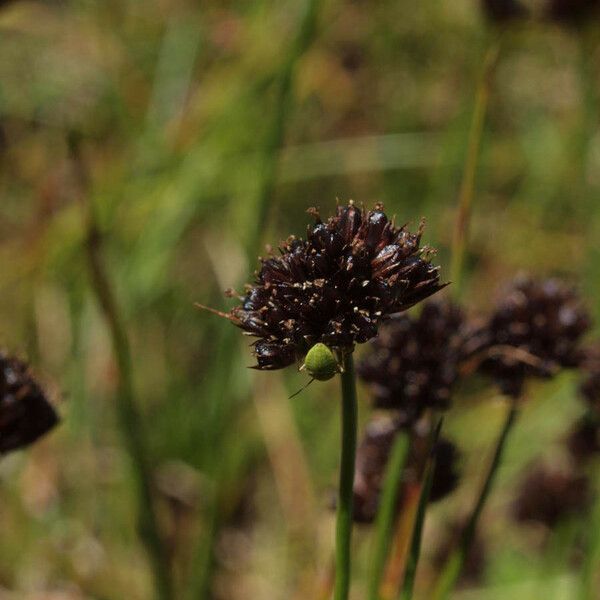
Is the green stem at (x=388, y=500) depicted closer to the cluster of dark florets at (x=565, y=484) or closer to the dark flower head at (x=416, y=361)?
the dark flower head at (x=416, y=361)

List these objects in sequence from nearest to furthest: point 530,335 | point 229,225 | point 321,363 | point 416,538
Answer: point 321,363 < point 416,538 < point 530,335 < point 229,225

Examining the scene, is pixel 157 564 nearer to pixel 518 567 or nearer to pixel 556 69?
pixel 518 567

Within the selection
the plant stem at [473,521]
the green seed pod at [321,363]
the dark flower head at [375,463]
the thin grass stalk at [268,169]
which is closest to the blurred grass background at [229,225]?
the thin grass stalk at [268,169]

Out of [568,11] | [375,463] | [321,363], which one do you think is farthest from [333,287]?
[568,11]

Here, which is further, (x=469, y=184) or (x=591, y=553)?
(x=591, y=553)

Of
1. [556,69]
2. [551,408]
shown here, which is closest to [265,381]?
[551,408]

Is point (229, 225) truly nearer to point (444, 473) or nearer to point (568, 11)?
point (568, 11)
